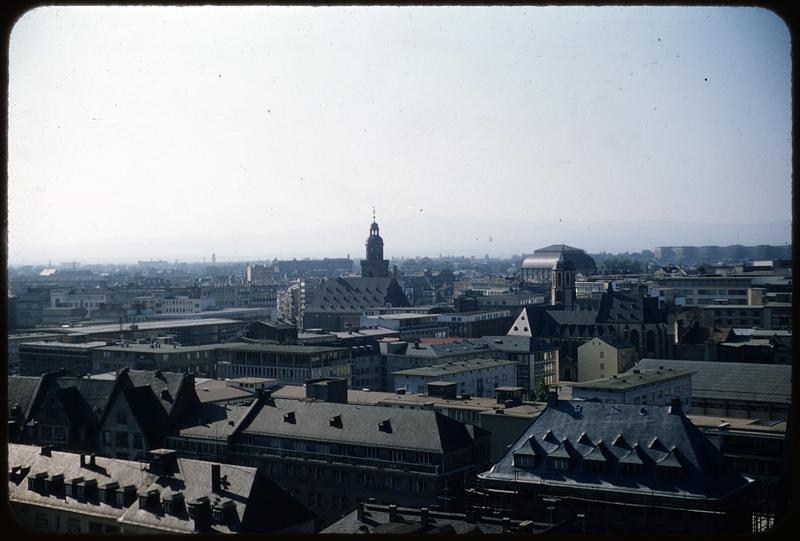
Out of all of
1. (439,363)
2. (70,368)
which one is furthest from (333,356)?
(70,368)

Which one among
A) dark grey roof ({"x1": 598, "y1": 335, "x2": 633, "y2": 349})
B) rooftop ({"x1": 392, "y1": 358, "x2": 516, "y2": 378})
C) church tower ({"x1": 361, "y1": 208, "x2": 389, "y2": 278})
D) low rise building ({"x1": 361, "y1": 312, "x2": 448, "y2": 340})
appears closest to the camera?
rooftop ({"x1": 392, "y1": 358, "x2": 516, "y2": 378})

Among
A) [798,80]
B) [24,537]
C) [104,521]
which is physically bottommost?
[104,521]

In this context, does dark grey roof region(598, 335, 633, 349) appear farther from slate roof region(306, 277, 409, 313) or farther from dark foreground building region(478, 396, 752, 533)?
slate roof region(306, 277, 409, 313)

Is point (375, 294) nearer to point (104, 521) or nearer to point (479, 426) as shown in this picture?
point (479, 426)

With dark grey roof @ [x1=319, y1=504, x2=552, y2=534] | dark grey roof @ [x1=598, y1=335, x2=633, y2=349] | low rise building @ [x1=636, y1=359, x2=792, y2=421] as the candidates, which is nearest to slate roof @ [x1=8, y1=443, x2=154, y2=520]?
dark grey roof @ [x1=319, y1=504, x2=552, y2=534]

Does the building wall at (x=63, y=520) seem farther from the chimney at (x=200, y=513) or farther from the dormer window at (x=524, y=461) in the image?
the dormer window at (x=524, y=461)

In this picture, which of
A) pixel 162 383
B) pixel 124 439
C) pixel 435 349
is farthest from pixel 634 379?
pixel 124 439
